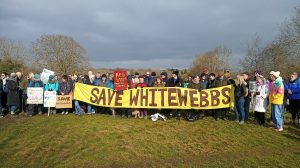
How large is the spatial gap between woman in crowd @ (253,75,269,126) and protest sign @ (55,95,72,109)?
961 centimetres

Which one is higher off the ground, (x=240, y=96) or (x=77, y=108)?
(x=240, y=96)

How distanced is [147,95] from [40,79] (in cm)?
645

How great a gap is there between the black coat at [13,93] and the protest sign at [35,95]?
25.5 inches

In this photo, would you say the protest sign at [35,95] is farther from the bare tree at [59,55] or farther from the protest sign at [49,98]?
the bare tree at [59,55]

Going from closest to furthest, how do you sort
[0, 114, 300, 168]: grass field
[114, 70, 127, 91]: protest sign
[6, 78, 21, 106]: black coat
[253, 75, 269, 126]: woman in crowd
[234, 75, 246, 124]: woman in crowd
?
[0, 114, 300, 168]: grass field → [253, 75, 269, 126]: woman in crowd → [234, 75, 246, 124]: woman in crowd → [114, 70, 127, 91]: protest sign → [6, 78, 21, 106]: black coat

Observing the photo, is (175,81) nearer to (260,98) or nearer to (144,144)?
(260,98)

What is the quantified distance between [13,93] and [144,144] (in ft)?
30.8

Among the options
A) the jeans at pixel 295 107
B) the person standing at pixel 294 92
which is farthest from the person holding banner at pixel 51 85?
the jeans at pixel 295 107

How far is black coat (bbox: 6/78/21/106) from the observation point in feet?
53.8

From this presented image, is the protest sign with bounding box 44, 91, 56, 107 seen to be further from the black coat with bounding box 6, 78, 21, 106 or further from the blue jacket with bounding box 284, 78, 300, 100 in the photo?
the blue jacket with bounding box 284, 78, 300, 100

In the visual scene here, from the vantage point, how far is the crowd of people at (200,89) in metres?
13.3

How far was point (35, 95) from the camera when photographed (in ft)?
54.7

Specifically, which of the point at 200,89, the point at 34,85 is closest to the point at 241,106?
the point at 200,89

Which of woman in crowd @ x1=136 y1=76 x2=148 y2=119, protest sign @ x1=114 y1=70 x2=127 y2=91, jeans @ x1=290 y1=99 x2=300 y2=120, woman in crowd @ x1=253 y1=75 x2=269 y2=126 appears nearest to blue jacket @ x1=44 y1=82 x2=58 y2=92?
protest sign @ x1=114 y1=70 x2=127 y2=91
